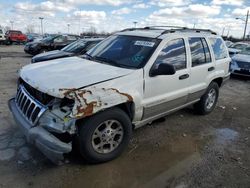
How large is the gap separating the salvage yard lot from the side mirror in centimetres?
125

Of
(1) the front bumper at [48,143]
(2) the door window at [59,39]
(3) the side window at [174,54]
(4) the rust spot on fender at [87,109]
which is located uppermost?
(3) the side window at [174,54]

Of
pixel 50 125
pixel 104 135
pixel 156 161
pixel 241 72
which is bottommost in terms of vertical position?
pixel 156 161

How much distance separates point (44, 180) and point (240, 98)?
646 cm

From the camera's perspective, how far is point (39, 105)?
3240 millimetres

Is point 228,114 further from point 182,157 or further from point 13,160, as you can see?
point 13,160

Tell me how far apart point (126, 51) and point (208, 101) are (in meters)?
2.62

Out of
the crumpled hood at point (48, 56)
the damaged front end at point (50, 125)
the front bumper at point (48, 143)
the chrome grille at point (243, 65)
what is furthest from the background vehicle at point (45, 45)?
the front bumper at point (48, 143)

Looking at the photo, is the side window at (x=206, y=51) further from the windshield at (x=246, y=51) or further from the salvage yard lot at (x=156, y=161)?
the windshield at (x=246, y=51)

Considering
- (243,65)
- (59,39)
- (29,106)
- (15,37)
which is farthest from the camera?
(15,37)

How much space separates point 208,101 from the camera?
5.76 m

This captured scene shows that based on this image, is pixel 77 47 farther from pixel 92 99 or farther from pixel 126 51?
pixel 92 99

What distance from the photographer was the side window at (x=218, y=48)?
5.48 m

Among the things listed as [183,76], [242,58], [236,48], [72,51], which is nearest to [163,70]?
[183,76]

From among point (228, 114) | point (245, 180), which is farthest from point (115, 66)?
point (228, 114)
